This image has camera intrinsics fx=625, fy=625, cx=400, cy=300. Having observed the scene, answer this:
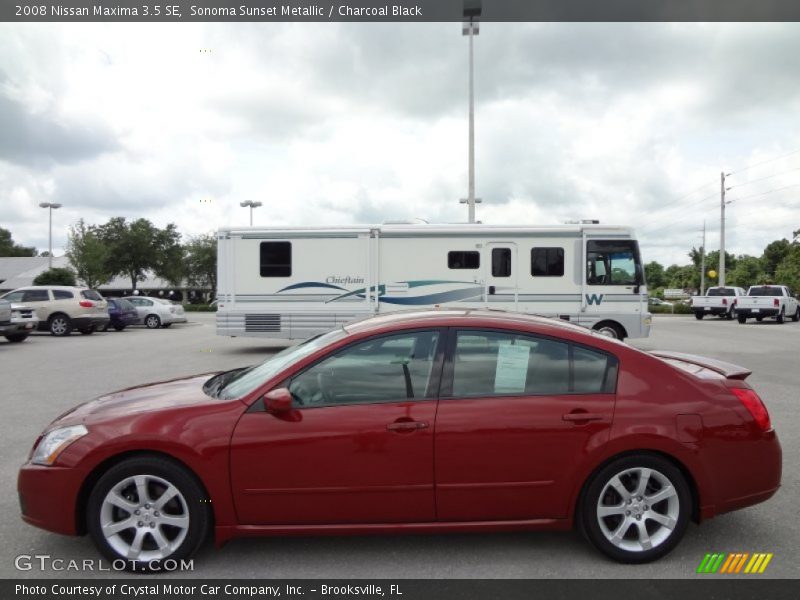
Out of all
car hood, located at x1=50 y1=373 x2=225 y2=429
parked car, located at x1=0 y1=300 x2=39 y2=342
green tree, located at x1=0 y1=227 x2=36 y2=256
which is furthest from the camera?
green tree, located at x1=0 y1=227 x2=36 y2=256

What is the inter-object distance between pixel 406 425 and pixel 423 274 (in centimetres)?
1060

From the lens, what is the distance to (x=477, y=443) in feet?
11.7

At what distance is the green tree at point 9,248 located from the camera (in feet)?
341

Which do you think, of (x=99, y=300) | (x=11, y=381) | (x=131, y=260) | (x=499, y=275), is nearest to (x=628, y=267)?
(x=499, y=275)

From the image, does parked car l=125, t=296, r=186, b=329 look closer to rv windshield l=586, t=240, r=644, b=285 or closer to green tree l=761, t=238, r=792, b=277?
rv windshield l=586, t=240, r=644, b=285

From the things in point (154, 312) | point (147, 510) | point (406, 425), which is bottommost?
point (154, 312)

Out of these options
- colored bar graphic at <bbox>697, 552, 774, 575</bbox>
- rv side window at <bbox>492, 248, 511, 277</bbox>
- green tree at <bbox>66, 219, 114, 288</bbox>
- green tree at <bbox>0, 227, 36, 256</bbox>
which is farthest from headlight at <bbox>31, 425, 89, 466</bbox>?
green tree at <bbox>0, 227, 36, 256</bbox>

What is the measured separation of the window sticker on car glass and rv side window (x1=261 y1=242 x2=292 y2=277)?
11.1 m

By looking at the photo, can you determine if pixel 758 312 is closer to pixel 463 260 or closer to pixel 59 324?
pixel 463 260

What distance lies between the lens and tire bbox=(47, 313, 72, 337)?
843 inches

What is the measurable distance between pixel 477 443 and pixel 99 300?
21.8 m

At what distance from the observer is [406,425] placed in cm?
355

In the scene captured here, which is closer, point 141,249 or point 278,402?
point 278,402

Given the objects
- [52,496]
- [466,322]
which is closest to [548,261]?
[466,322]
